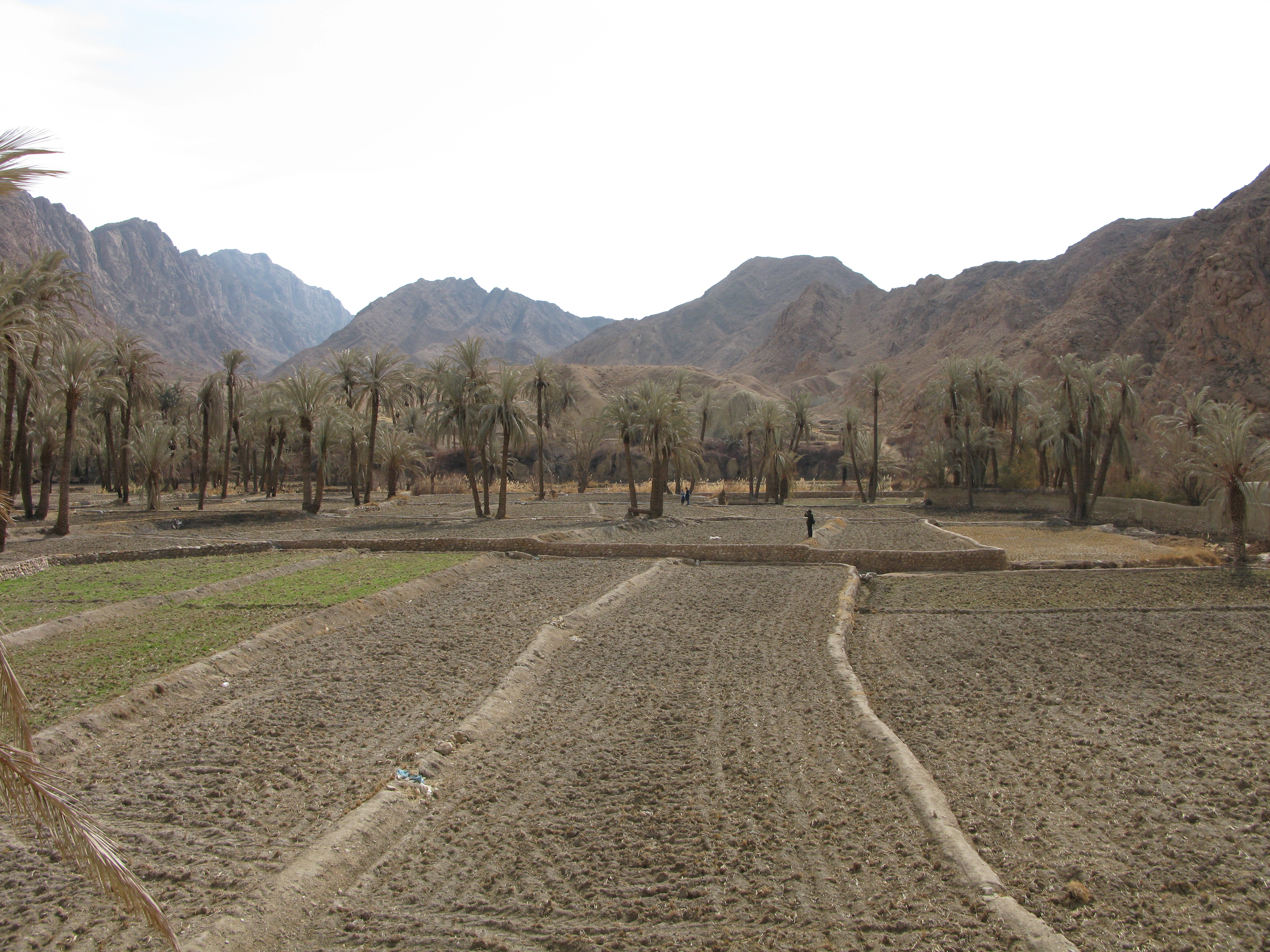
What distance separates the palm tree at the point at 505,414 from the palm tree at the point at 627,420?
423cm

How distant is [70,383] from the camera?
27.0 metres

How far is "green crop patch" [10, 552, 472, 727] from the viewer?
916 cm

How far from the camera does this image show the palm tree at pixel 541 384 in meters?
47.1

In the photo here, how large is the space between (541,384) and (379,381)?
10313mm

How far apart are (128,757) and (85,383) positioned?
25.7 meters

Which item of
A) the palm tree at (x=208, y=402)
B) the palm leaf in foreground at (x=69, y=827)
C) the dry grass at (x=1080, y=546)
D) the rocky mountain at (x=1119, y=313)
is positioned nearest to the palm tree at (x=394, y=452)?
the palm tree at (x=208, y=402)

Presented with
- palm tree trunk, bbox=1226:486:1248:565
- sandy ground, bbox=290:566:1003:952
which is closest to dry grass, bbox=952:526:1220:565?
palm tree trunk, bbox=1226:486:1248:565

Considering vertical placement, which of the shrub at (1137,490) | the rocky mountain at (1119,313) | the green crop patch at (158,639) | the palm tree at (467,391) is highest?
the rocky mountain at (1119,313)

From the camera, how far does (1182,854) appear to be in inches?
227

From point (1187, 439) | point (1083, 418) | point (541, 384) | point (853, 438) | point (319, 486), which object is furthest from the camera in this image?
point (853, 438)

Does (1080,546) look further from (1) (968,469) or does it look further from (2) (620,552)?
(1) (968,469)

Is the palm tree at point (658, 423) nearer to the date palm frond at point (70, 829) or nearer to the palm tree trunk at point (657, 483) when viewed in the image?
the palm tree trunk at point (657, 483)

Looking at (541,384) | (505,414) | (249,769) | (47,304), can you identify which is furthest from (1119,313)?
(249,769)

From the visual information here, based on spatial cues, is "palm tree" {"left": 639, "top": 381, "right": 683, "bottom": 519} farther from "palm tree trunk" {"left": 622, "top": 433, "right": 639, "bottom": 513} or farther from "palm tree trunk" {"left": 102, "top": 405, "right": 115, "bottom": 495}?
"palm tree trunk" {"left": 102, "top": 405, "right": 115, "bottom": 495}
